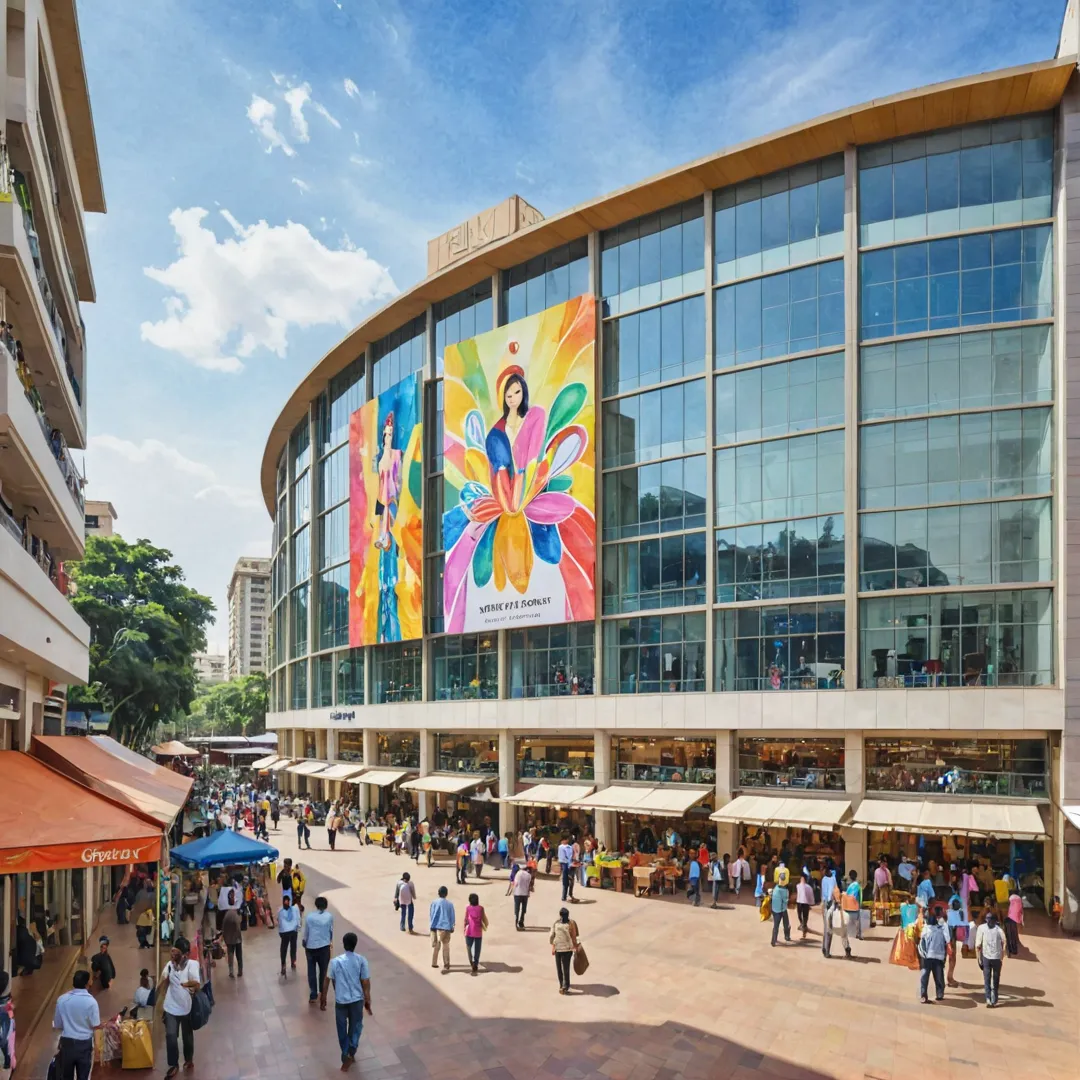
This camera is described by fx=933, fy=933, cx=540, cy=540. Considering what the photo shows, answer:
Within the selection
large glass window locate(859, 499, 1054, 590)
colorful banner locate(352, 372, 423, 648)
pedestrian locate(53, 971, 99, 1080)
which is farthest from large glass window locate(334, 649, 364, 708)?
pedestrian locate(53, 971, 99, 1080)

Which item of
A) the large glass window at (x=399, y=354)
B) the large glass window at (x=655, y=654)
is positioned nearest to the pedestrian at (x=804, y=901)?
the large glass window at (x=655, y=654)


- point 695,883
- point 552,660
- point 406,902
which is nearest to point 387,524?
point 552,660

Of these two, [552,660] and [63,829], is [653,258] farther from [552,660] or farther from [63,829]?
[63,829]

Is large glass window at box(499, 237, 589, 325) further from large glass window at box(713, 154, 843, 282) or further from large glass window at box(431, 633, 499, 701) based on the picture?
large glass window at box(431, 633, 499, 701)

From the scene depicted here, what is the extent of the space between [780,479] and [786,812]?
30.7 feet

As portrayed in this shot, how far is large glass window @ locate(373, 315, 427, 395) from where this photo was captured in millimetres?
40219

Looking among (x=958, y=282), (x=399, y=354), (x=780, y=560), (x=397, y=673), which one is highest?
Result: (x=399, y=354)

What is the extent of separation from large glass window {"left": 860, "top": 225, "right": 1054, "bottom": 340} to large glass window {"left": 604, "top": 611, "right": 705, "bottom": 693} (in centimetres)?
1019

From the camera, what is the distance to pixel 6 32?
13766 millimetres

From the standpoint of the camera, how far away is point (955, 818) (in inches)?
875

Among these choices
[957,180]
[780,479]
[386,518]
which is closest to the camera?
[957,180]

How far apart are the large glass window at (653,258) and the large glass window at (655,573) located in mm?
8081

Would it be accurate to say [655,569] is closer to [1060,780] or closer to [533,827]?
[533,827]

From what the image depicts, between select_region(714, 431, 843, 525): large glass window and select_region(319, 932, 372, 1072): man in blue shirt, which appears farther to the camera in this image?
select_region(714, 431, 843, 525): large glass window
